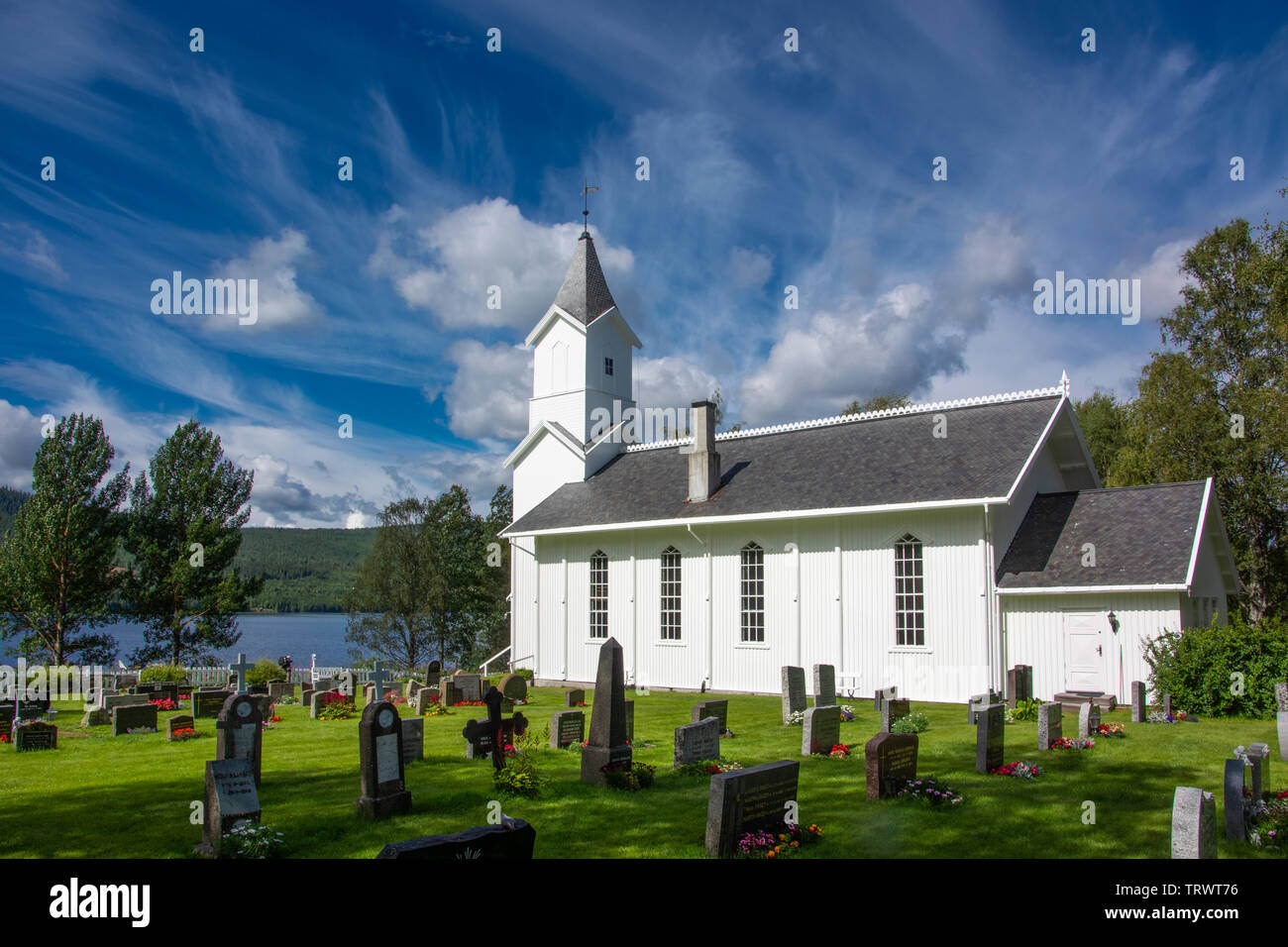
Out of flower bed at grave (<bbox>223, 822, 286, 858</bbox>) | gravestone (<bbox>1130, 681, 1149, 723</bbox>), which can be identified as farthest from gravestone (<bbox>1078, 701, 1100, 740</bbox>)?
flower bed at grave (<bbox>223, 822, 286, 858</bbox>)

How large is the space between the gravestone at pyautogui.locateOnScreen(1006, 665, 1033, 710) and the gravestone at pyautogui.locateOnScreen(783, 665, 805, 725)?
490 centimetres

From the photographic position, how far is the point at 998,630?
804 inches

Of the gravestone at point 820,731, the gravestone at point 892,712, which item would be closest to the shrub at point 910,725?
the gravestone at point 892,712

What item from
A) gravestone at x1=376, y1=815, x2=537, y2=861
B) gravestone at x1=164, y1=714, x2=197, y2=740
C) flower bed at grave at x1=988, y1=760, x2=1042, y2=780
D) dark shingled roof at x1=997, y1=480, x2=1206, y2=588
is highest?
dark shingled roof at x1=997, y1=480, x2=1206, y2=588

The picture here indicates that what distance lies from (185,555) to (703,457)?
25214mm

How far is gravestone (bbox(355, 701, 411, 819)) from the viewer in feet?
32.4

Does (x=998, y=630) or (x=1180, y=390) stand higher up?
(x=1180, y=390)

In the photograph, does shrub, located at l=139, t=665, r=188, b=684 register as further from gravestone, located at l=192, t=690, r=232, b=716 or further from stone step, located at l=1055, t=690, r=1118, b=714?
stone step, located at l=1055, t=690, r=1118, b=714

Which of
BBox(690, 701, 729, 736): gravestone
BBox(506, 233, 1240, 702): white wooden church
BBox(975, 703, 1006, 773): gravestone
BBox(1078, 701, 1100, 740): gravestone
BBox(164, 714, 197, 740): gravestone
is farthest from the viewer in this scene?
BBox(506, 233, 1240, 702): white wooden church

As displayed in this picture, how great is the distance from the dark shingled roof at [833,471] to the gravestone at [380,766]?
14.4 m

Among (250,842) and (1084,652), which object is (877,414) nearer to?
(1084,652)
